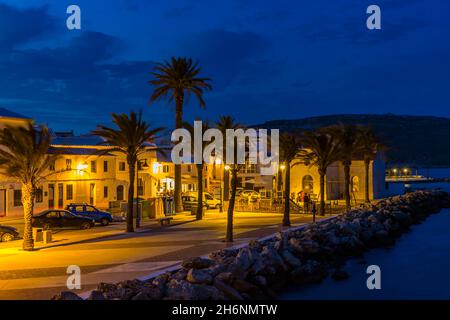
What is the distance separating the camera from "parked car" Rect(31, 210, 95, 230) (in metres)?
30.5

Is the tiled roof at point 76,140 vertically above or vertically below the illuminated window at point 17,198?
above

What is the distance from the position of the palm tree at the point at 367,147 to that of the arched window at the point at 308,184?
215 inches

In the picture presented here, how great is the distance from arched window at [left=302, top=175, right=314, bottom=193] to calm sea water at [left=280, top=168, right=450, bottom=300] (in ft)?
62.6

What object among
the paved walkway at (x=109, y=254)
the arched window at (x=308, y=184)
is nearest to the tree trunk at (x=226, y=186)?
the arched window at (x=308, y=184)

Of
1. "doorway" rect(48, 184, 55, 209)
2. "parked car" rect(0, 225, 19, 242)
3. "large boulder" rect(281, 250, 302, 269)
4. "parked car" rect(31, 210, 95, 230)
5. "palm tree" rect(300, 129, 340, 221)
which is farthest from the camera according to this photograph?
"doorway" rect(48, 184, 55, 209)

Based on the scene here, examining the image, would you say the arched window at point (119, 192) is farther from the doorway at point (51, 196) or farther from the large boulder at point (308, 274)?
the large boulder at point (308, 274)

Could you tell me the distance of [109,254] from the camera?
67.9ft

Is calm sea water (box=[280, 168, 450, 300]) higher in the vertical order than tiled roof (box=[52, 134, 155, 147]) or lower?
lower

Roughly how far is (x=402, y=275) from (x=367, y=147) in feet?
82.2

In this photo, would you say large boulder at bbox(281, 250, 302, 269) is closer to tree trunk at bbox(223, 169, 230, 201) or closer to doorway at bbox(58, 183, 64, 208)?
tree trunk at bbox(223, 169, 230, 201)

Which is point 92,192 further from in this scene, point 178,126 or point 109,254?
point 109,254

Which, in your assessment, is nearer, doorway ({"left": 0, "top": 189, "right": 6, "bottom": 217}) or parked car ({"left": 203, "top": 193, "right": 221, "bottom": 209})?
doorway ({"left": 0, "top": 189, "right": 6, "bottom": 217})

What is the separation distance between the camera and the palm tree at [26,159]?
2225cm

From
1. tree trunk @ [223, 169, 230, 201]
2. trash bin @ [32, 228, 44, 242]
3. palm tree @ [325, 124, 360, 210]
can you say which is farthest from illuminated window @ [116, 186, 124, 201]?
trash bin @ [32, 228, 44, 242]
